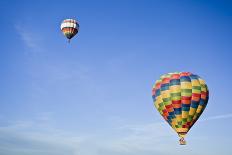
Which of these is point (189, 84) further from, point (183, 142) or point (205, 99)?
point (183, 142)

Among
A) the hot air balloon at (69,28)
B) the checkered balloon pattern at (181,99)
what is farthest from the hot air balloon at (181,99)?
the hot air balloon at (69,28)

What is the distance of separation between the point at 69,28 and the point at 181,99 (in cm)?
2046

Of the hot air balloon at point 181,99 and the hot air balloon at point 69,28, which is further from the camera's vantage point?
the hot air balloon at point 69,28

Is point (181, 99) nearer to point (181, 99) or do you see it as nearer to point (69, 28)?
point (181, 99)

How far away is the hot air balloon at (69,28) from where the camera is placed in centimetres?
6806

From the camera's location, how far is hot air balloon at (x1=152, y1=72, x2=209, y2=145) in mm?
60375

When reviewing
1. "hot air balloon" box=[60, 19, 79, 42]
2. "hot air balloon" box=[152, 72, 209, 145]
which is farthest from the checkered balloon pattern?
"hot air balloon" box=[60, 19, 79, 42]

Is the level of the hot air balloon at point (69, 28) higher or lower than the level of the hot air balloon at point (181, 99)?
higher

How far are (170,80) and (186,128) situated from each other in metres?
6.83

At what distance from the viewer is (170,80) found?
61.7 m

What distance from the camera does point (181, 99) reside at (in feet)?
199

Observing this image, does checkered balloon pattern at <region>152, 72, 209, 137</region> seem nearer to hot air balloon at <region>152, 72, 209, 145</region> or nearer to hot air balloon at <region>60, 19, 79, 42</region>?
hot air balloon at <region>152, 72, 209, 145</region>

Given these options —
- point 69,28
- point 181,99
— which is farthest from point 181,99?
point 69,28

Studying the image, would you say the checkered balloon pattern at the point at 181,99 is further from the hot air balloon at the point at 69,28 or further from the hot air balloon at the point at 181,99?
the hot air balloon at the point at 69,28
